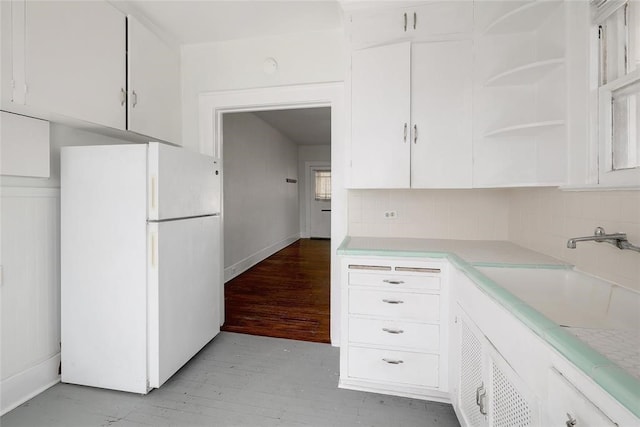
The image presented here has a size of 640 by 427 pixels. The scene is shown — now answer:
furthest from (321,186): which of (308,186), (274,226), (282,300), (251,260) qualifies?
(282,300)

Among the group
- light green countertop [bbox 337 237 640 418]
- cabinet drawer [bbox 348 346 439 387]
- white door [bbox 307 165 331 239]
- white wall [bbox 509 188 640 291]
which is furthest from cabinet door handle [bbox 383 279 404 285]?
white door [bbox 307 165 331 239]

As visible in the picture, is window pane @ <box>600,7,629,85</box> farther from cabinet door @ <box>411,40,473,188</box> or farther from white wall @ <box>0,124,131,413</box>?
white wall @ <box>0,124,131,413</box>

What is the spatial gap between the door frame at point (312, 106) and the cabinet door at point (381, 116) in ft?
1.14

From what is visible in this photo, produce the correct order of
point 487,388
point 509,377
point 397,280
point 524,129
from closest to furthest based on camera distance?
point 509,377 → point 487,388 → point 524,129 → point 397,280

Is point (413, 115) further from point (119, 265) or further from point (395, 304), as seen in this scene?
point (119, 265)

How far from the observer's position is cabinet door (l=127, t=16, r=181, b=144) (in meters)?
2.11

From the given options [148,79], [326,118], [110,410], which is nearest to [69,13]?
Result: [148,79]

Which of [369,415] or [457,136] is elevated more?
[457,136]

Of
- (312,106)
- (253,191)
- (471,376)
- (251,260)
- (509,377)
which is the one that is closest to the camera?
(509,377)

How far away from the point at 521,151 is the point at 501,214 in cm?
63

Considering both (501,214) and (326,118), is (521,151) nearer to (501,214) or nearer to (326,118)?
(501,214)

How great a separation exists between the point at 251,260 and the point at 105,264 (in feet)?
10.5

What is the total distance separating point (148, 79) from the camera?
226 cm

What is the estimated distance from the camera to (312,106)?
2.53 metres
